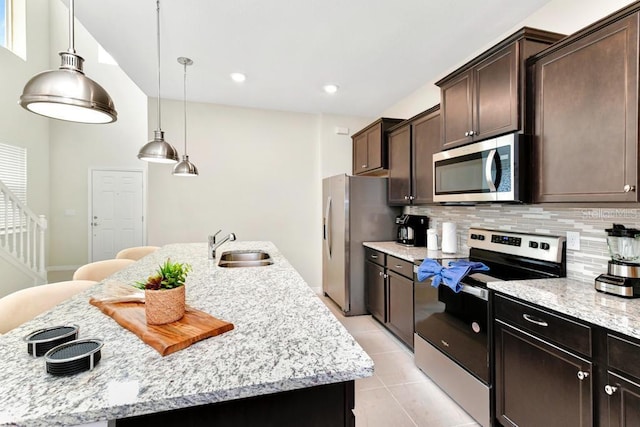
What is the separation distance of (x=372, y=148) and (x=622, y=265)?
2.84 metres

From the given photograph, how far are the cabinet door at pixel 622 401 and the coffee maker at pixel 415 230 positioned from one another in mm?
2148

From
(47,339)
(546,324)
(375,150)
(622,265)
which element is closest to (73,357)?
(47,339)

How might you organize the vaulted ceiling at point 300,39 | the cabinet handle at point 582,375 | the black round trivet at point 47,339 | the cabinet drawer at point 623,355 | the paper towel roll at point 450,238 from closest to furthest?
the black round trivet at point 47,339, the cabinet drawer at point 623,355, the cabinet handle at point 582,375, the vaulted ceiling at point 300,39, the paper towel roll at point 450,238

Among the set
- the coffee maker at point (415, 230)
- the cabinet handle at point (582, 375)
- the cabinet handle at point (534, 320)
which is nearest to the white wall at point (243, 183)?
the coffee maker at point (415, 230)

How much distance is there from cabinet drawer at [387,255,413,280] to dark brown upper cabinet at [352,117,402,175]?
50.1 inches

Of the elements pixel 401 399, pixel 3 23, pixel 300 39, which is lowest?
pixel 401 399

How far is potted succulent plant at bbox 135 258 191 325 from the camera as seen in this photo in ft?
3.43

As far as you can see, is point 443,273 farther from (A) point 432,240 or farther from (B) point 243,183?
(B) point 243,183

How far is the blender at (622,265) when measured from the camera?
1.38m

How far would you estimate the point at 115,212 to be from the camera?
18.5ft

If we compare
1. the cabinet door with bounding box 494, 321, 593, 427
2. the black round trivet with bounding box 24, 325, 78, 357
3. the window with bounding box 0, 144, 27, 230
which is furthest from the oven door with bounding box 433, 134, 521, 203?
the window with bounding box 0, 144, 27, 230

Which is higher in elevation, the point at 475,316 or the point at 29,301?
the point at 29,301

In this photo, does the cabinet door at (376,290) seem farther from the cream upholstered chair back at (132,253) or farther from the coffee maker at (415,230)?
the cream upholstered chair back at (132,253)

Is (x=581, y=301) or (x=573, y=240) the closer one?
(x=581, y=301)
